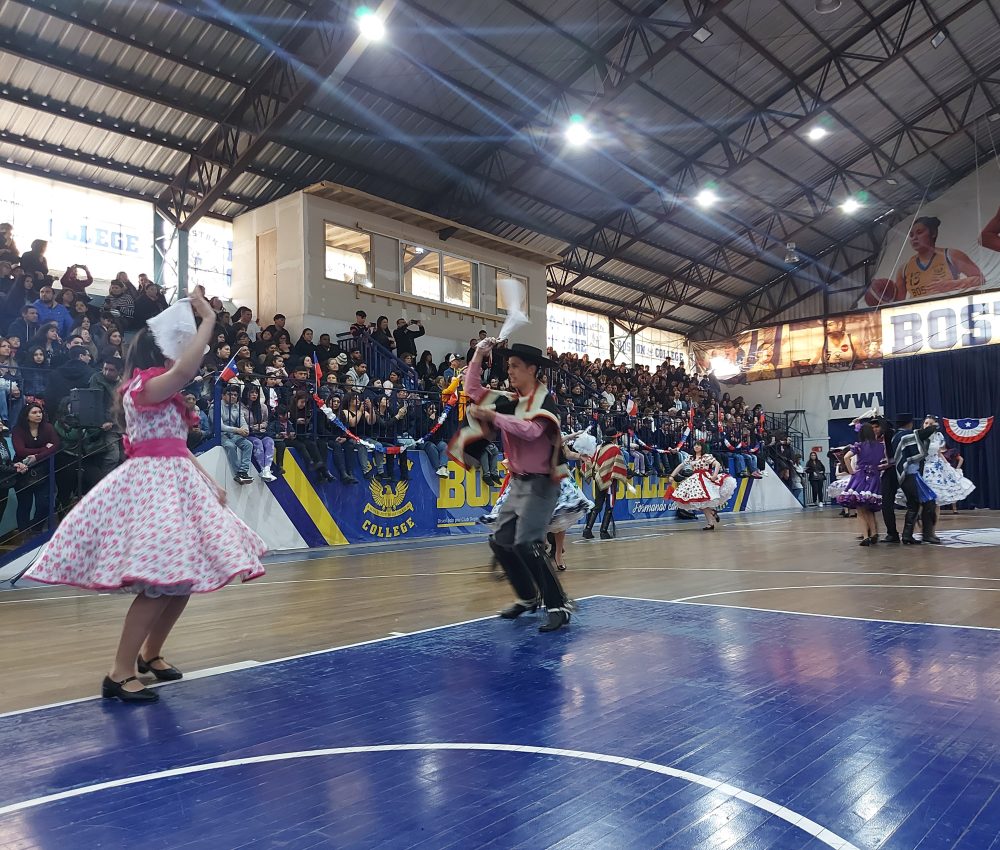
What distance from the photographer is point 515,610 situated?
552cm

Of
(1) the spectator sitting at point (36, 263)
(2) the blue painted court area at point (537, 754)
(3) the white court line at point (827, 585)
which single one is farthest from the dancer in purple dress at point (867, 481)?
(1) the spectator sitting at point (36, 263)

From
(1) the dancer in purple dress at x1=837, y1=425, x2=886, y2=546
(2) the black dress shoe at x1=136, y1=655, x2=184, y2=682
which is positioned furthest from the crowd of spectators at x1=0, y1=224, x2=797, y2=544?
(1) the dancer in purple dress at x1=837, y1=425, x2=886, y2=546

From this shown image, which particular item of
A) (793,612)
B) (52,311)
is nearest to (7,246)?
(52,311)

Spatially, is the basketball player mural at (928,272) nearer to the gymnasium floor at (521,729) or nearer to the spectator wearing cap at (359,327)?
the spectator wearing cap at (359,327)

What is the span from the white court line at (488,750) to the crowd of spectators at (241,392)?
10.7ft

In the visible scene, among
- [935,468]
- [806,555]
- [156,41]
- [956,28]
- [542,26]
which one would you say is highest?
[956,28]

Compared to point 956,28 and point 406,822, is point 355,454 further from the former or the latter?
point 956,28

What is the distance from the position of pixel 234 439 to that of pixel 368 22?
7.44 metres

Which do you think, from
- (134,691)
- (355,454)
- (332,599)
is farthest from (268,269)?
(134,691)

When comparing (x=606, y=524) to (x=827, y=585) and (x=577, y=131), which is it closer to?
(x=827, y=585)

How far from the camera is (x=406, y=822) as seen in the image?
2.24m

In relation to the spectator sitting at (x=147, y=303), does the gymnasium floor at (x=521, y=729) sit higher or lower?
lower

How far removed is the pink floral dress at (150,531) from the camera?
3350mm

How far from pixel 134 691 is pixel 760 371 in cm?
3204
